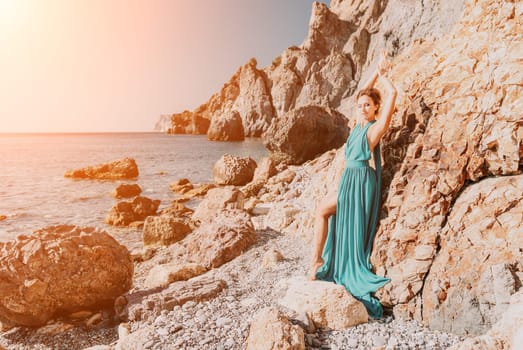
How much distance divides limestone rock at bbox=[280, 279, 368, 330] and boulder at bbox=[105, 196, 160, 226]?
34.7 feet

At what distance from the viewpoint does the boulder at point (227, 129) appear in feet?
265

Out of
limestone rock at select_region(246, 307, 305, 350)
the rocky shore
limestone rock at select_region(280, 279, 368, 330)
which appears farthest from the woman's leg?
limestone rock at select_region(246, 307, 305, 350)

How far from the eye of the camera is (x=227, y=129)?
264 ft

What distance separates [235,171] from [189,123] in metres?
132

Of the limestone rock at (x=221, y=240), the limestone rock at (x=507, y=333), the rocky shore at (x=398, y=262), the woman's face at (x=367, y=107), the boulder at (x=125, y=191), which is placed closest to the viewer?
the limestone rock at (x=507, y=333)

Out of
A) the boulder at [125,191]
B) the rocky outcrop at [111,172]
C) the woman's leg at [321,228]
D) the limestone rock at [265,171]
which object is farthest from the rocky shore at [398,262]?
the rocky outcrop at [111,172]

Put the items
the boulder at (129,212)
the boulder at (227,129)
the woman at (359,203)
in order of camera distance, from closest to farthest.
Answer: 1. the woman at (359,203)
2. the boulder at (129,212)
3. the boulder at (227,129)

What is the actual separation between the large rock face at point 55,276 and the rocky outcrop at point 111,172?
22.5 meters

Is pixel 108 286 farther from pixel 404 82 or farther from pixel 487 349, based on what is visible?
pixel 404 82

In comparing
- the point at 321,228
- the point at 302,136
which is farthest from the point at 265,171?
the point at 321,228

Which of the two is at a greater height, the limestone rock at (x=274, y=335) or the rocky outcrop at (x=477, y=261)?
the rocky outcrop at (x=477, y=261)

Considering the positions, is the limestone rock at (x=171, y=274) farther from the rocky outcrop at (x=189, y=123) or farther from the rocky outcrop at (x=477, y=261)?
the rocky outcrop at (x=189, y=123)

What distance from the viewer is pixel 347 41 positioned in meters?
74.9

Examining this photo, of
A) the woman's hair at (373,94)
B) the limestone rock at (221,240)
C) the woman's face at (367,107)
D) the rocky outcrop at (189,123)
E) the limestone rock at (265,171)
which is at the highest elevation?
the rocky outcrop at (189,123)
